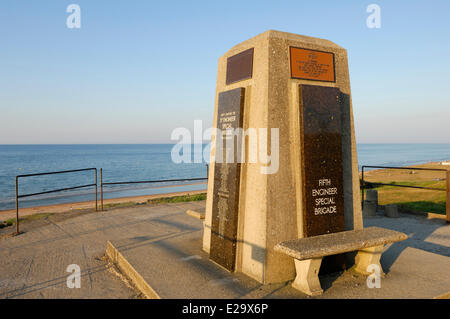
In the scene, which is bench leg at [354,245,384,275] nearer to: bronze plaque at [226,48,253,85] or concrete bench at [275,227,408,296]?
concrete bench at [275,227,408,296]

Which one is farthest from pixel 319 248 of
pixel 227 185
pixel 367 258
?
pixel 227 185

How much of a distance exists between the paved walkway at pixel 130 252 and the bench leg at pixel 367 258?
0.15 meters

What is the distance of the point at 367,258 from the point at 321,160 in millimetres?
1265

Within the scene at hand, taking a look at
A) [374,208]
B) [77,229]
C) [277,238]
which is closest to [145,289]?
[277,238]

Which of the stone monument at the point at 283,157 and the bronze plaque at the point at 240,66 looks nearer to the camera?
the stone monument at the point at 283,157

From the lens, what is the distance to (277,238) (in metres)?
3.39

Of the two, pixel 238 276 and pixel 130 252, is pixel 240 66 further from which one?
pixel 130 252

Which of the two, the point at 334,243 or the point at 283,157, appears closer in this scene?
the point at 334,243

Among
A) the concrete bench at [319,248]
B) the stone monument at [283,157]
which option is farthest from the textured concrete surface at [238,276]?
the stone monument at [283,157]

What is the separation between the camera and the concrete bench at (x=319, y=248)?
9.52ft

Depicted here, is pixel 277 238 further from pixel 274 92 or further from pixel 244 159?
pixel 274 92

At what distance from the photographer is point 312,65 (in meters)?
3.75

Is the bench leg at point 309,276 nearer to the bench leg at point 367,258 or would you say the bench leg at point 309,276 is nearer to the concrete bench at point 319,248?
the concrete bench at point 319,248

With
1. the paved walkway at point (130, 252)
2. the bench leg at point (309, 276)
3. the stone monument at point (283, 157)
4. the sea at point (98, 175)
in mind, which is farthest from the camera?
the sea at point (98, 175)
